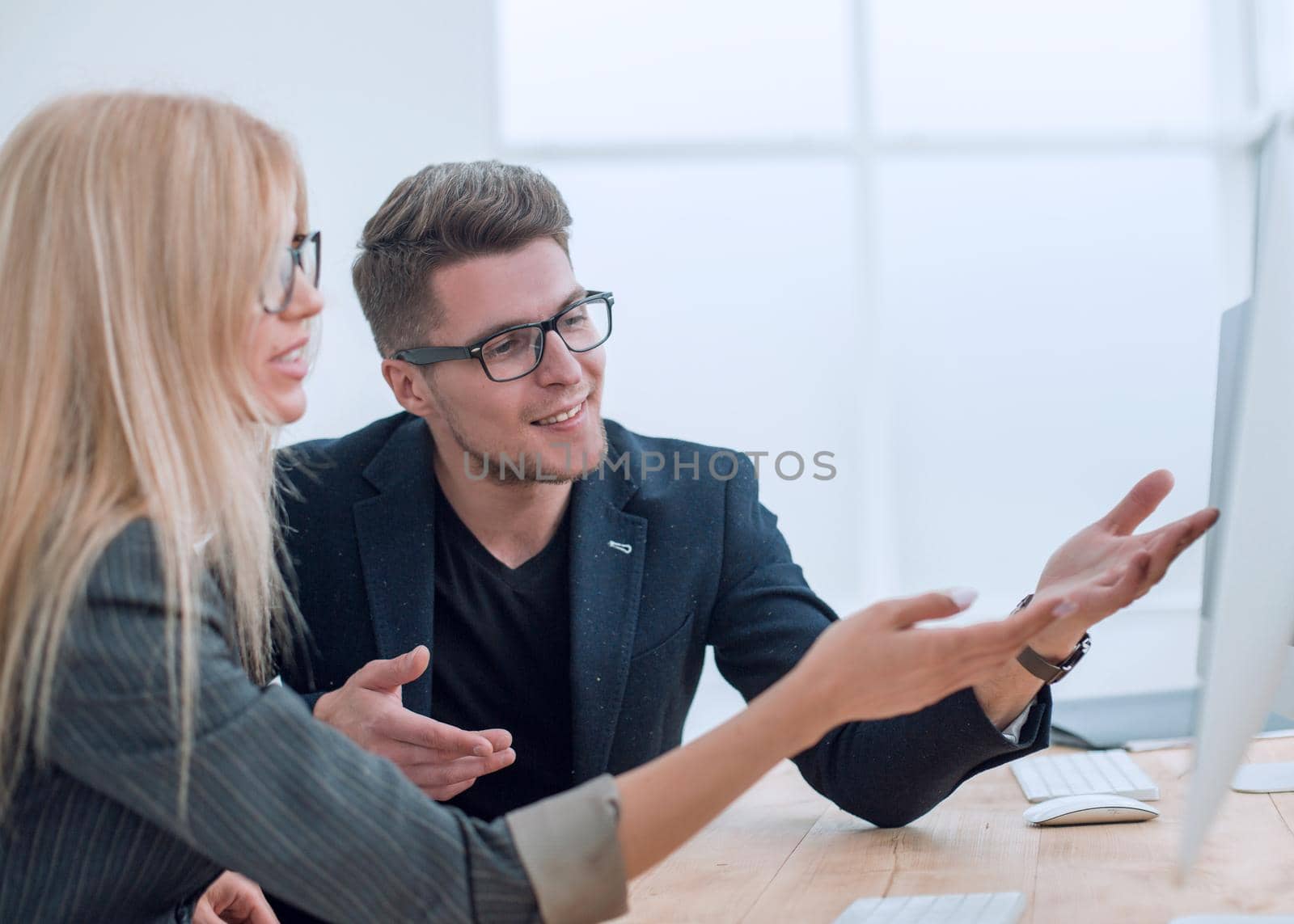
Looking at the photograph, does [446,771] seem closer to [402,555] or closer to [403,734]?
[403,734]

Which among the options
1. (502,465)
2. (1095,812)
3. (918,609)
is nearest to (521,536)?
(502,465)

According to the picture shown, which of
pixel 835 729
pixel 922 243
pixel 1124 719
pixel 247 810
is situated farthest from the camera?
pixel 922 243

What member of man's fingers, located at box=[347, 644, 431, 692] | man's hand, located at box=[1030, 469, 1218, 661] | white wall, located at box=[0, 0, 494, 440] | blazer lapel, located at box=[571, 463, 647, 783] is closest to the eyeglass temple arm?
blazer lapel, located at box=[571, 463, 647, 783]

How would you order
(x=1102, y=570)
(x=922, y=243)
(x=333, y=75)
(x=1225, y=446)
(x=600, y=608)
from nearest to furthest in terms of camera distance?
1. (x=1102, y=570)
2. (x=1225, y=446)
3. (x=600, y=608)
4. (x=333, y=75)
5. (x=922, y=243)

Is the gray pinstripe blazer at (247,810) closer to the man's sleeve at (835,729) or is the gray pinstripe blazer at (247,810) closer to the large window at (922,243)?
the man's sleeve at (835,729)

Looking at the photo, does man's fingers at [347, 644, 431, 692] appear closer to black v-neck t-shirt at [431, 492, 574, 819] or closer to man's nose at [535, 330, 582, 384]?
black v-neck t-shirt at [431, 492, 574, 819]

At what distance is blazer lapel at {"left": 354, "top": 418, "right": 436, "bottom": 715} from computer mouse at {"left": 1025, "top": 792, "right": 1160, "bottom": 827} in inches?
31.9

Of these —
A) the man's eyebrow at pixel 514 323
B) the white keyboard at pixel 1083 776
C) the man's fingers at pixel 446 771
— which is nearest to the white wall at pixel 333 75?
the man's eyebrow at pixel 514 323

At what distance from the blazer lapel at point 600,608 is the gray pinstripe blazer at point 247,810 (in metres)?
0.80

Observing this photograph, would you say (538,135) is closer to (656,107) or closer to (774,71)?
(656,107)

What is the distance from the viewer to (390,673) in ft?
4.51

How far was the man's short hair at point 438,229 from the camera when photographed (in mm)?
1877

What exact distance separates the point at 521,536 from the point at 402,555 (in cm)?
19

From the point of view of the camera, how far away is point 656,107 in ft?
13.0
